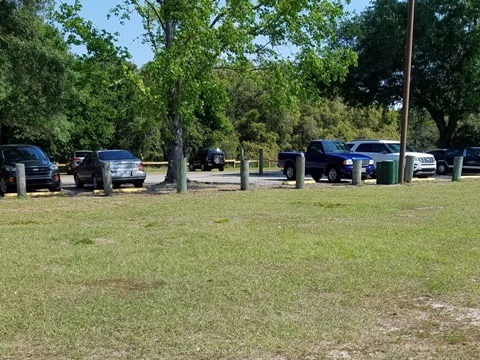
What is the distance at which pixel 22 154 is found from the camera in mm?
19656

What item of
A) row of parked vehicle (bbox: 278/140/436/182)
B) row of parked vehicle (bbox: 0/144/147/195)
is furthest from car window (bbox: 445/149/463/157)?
row of parked vehicle (bbox: 0/144/147/195)

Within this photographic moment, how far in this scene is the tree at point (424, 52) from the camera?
35.9 metres

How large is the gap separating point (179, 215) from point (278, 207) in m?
2.66

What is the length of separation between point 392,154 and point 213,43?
38.0ft

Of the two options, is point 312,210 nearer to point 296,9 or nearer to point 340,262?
point 340,262

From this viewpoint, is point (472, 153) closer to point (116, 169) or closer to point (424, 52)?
point (424, 52)

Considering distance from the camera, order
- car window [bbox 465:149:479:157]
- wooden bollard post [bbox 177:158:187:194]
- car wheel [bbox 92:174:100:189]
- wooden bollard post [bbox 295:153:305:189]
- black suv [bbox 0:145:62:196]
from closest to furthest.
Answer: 1. wooden bollard post [bbox 177:158:187:194]
2. black suv [bbox 0:145:62:196]
3. wooden bollard post [bbox 295:153:305:189]
4. car wheel [bbox 92:174:100:189]
5. car window [bbox 465:149:479:157]

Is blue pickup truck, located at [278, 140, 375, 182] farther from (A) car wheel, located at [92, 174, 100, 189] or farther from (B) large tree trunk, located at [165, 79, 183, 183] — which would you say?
(A) car wheel, located at [92, 174, 100, 189]

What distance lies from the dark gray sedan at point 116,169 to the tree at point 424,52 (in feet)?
70.8

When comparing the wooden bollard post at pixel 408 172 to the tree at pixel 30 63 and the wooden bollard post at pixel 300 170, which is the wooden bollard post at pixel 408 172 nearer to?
the wooden bollard post at pixel 300 170

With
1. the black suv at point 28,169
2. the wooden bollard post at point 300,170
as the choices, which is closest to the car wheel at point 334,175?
the wooden bollard post at point 300,170

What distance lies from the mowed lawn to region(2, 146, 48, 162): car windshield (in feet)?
26.3

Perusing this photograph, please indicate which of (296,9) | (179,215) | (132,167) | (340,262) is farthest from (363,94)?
(340,262)

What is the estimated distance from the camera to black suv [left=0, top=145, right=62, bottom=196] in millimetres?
18747
